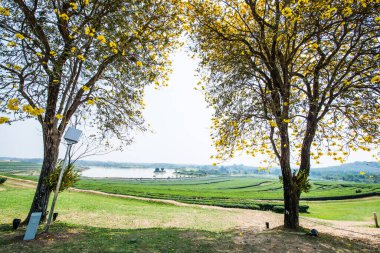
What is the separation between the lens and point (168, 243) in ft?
22.5

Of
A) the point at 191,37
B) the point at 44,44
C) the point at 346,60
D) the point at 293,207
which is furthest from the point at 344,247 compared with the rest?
the point at 44,44

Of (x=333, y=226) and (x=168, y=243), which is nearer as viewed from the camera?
(x=168, y=243)

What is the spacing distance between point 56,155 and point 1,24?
5.32 m

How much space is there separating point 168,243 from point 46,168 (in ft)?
20.8

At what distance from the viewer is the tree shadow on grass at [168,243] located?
20.3ft

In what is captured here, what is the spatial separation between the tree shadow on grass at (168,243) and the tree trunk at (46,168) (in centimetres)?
106

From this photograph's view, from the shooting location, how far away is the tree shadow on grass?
6.20m

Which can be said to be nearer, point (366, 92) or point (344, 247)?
point (344, 247)

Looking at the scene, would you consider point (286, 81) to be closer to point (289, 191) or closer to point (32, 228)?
point (289, 191)

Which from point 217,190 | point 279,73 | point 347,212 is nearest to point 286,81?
point 279,73

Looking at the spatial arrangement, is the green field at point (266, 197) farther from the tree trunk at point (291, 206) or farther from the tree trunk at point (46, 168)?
the tree trunk at point (46, 168)

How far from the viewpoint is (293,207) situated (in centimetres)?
1013

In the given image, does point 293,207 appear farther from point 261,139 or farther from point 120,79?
point 120,79

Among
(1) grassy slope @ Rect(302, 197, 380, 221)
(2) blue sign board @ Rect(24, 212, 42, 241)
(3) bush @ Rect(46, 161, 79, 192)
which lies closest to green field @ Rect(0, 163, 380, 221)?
(1) grassy slope @ Rect(302, 197, 380, 221)
